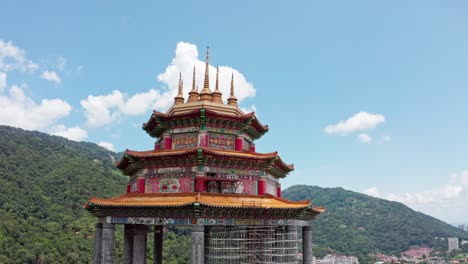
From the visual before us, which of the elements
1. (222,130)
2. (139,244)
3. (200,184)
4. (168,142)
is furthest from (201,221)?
(139,244)

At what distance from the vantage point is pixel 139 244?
97.0 ft

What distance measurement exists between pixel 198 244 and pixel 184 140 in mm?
7151

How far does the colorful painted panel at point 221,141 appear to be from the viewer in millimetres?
28016

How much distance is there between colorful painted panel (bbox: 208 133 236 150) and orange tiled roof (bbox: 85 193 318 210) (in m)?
3.47

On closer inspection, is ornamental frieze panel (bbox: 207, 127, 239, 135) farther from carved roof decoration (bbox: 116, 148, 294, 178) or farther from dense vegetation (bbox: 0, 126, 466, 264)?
dense vegetation (bbox: 0, 126, 466, 264)

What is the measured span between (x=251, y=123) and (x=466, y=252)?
196515 mm

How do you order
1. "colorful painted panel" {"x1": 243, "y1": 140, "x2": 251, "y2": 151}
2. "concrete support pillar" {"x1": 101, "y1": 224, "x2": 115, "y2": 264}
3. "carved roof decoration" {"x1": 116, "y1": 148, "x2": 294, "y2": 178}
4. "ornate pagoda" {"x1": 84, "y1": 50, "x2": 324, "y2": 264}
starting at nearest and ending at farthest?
"ornate pagoda" {"x1": 84, "y1": 50, "x2": 324, "y2": 264}, "concrete support pillar" {"x1": 101, "y1": 224, "x2": 115, "y2": 264}, "carved roof decoration" {"x1": 116, "y1": 148, "x2": 294, "y2": 178}, "colorful painted panel" {"x1": 243, "y1": 140, "x2": 251, "y2": 151}

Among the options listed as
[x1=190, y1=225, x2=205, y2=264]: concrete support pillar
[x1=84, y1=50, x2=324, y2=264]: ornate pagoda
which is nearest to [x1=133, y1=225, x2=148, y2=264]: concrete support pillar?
[x1=84, y1=50, x2=324, y2=264]: ornate pagoda

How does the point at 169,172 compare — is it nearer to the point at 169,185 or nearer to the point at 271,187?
the point at 169,185

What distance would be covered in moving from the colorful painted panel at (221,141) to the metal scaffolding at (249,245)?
5.09 meters

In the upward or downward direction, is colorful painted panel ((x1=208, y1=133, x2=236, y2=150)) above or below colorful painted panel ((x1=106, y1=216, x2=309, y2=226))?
above

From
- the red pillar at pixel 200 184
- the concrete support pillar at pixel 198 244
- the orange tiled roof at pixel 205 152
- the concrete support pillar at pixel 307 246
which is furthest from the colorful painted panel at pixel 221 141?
the concrete support pillar at pixel 307 246

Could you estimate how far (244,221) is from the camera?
25203mm

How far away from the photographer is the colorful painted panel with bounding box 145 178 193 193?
26297 millimetres
